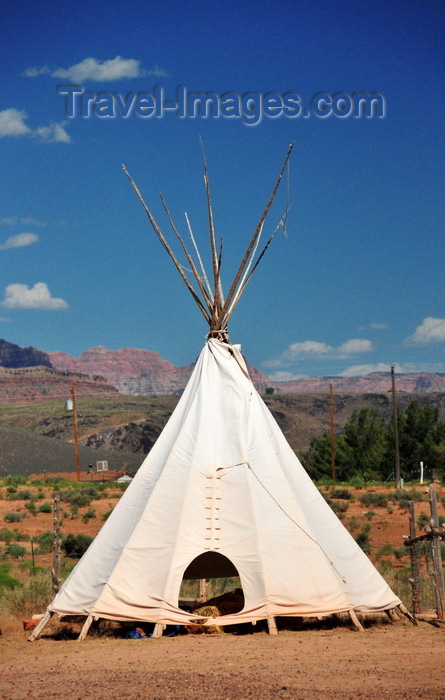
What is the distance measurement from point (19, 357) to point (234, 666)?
15563 cm

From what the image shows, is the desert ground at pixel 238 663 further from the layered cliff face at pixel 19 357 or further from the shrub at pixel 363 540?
the layered cliff face at pixel 19 357

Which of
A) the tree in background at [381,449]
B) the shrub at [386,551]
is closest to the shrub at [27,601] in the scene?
the shrub at [386,551]

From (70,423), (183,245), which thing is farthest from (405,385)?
(183,245)

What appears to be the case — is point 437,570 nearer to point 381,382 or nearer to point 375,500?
point 375,500

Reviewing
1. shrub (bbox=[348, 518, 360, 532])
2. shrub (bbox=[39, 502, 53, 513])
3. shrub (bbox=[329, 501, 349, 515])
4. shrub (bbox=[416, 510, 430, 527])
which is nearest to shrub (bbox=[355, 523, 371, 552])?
shrub (bbox=[348, 518, 360, 532])

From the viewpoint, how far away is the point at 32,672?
279 inches

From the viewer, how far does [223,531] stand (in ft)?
29.1

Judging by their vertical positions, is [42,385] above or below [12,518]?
above

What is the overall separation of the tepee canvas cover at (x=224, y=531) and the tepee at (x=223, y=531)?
0.01 m

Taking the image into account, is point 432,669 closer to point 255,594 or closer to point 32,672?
point 255,594

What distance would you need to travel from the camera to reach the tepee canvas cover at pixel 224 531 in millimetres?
8523

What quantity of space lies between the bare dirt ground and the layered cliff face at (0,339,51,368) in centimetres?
14985

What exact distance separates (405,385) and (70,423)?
94428mm

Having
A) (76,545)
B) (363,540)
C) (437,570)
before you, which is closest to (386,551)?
(363,540)
